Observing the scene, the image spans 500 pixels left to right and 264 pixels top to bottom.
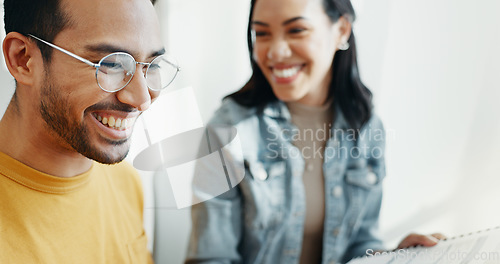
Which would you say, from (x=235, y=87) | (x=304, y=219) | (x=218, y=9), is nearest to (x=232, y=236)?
(x=304, y=219)

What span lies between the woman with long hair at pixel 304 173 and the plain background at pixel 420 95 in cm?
3

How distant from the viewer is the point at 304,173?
0.65 m

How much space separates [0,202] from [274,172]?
1.29ft

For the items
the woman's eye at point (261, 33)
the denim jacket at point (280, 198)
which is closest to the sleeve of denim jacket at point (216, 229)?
the denim jacket at point (280, 198)

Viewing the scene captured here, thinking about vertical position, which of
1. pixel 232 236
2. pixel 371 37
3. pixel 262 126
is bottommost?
pixel 232 236

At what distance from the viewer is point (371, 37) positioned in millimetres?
629

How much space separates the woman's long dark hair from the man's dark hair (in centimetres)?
29

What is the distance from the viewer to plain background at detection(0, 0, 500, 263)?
1.90ft

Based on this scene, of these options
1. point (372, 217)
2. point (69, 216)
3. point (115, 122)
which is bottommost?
point (372, 217)

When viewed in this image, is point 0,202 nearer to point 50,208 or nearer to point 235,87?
point 50,208

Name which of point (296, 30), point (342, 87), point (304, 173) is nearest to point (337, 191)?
point (304, 173)

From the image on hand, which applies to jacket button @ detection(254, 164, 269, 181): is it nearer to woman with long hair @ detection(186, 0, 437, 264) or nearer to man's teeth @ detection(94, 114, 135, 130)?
woman with long hair @ detection(186, 0, 437, 264)

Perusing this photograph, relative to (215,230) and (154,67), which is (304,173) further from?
(154,67)

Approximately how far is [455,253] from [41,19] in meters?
0.54
